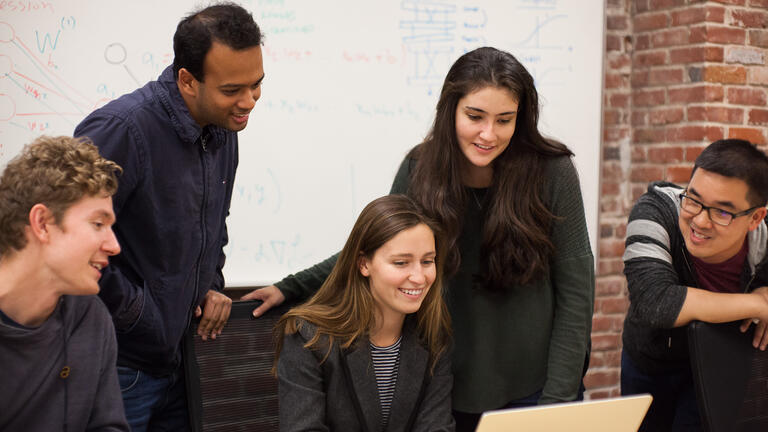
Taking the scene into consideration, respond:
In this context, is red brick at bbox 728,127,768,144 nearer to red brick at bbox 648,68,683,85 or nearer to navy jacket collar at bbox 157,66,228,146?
red brick at bbox 648,68,683,85

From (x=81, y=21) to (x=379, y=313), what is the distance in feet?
4.45

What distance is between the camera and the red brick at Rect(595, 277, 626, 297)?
3.36m

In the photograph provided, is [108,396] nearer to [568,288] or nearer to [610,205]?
[568,288]

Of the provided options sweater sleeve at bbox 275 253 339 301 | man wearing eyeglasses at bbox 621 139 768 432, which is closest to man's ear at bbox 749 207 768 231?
man wearing eyeglasses at bbox 621 139 768 432

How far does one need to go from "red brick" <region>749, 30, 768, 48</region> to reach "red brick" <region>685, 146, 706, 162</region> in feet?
1.61

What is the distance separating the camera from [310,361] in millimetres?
1670

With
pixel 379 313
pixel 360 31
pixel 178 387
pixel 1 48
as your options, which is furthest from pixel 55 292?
pixel 360 31

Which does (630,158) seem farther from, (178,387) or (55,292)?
(55,292)

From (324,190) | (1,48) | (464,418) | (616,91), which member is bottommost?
(464,418)

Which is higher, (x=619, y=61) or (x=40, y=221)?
(x=619, y=61)

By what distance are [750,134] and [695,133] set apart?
0.25 m

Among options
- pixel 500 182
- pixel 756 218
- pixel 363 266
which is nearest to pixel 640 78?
pixel 756 218

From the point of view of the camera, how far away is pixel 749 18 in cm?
312

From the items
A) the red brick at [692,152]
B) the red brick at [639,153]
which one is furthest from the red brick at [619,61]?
the red brick at [692,152]
